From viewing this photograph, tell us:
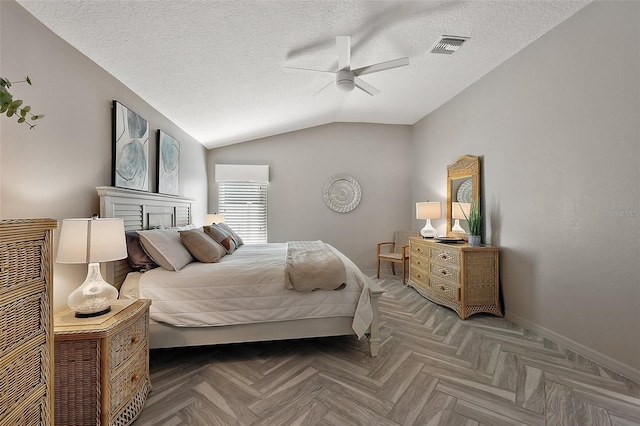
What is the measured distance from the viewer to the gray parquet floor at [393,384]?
1631mm

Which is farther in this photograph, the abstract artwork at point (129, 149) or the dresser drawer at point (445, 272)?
the dresser drawer at point (445, 272)

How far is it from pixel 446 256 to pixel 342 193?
2343 millimetres

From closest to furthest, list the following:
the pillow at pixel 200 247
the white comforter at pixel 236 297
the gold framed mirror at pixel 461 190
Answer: the white comforter at pixel 236 297 < the pillow at pixel 200 247 < the gold framed mirror at pixel 461 190

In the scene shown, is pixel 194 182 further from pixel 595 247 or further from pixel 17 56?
pixel 595 247

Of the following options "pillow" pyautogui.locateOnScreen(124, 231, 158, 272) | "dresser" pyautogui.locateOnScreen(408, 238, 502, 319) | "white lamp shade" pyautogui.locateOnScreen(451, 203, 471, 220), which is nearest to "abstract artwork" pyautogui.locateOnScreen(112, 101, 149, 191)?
"pillow" pyautogui.locateOnScreen(124, 231, 158, 272)

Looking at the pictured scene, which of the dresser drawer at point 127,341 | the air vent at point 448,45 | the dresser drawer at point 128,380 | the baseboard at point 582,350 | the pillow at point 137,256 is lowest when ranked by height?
the baseboard at point 582,350

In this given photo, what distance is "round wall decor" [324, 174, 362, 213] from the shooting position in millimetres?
5191

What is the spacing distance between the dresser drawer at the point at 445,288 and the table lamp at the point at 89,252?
3.17 metres

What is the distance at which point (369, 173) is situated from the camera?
5289 mm

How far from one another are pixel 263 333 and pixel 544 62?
3.55m

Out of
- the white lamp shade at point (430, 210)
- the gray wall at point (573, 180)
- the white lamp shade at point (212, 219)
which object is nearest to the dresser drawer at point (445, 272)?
the gray wall at point (573, 180)

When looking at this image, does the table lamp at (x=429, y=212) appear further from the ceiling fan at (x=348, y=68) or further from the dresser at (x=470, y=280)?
the ceiling fan at (x=348, y=68)

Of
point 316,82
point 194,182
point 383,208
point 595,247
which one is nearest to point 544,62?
point 595,247

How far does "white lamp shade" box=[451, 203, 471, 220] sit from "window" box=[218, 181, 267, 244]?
3.12 meters
